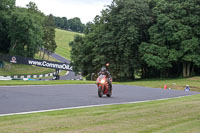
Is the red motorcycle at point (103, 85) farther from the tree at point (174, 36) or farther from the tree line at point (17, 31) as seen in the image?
the tree line at point (17, 31)

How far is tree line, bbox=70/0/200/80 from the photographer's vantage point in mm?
48719

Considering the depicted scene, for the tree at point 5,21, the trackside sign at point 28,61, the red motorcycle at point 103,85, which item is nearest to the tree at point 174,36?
the trackside sign at point 28,61

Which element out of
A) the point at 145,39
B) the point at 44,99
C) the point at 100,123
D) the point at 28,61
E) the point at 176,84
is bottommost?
the point at 100,123

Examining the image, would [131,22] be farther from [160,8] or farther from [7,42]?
[7,42]

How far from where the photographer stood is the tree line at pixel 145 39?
48.7m

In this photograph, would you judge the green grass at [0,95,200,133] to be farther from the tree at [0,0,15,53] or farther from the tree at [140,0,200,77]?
the tree at [0,0,15,53]

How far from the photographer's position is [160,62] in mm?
48781

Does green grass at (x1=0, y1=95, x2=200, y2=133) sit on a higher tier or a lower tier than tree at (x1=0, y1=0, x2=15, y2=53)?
lower

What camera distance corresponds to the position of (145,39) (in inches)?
2165

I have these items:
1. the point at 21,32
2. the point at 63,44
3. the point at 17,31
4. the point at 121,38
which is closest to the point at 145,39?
the point at 121,38

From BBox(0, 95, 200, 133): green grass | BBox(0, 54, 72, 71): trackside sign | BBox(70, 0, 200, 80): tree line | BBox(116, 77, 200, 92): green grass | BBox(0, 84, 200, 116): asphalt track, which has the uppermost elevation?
BBox(70, 0, 200, 80): tree line

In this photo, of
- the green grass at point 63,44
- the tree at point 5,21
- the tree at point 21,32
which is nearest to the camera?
the tree at point 21,32

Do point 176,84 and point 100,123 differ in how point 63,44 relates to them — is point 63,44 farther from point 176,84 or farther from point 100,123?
point 100,123

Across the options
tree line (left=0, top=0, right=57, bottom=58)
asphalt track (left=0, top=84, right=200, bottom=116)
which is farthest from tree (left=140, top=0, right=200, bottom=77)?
asphalt track (left=0, top=84, right=200, bottom=116)
